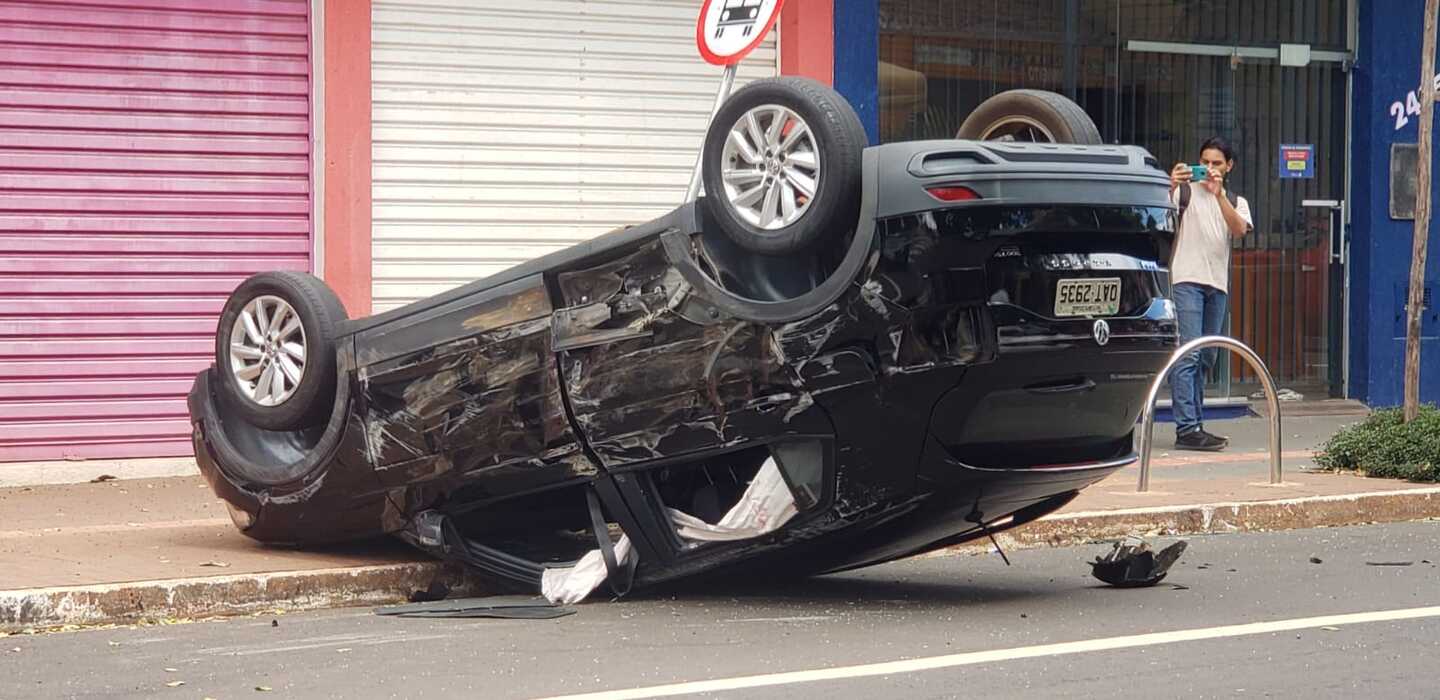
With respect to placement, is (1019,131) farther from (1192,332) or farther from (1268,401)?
(1192,332)

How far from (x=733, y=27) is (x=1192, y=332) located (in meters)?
4.05

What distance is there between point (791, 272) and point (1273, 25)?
9870mm

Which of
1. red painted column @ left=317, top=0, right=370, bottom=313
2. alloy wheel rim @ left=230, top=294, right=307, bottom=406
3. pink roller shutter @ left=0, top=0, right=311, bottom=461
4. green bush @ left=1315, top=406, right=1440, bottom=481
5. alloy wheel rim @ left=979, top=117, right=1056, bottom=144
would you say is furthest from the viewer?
red painted column @ left=317, top=0, right=370, bottom=313

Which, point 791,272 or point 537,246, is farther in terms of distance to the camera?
point 537,246

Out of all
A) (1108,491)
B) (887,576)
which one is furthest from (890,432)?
(1108,491)

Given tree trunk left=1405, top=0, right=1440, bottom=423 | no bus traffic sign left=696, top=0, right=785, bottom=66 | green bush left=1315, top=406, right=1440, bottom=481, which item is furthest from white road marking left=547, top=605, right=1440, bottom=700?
tree trunk left=1405, top=0, right=1440, bottom=423

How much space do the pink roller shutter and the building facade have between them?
0.01 metres

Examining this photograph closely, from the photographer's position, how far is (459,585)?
7527 mm

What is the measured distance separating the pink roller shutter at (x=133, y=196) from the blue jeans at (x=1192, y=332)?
5414 millimetres

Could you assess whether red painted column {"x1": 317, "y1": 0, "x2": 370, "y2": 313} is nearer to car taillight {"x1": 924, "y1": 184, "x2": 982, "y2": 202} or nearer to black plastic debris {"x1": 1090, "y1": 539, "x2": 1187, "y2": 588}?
black plastic debris {"x1": 1090, "y1": 539, "x2": 1187, "y2": 588}

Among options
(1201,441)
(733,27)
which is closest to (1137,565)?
(733,27)

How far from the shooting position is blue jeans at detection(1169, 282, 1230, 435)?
1225 cm

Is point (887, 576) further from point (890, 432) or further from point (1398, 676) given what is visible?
point (1398, 676)

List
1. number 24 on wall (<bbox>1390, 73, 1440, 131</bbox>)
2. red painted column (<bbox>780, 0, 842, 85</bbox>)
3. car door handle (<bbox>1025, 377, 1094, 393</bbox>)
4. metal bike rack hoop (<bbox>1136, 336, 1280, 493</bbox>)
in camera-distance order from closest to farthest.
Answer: car door handle (<bbox>1025, 377, 1094, 393</bbox>), metal bike rack hoop (<bbox>1136, 336, 1280, 493</bbox>), red painted column (<bbox>780, 0, 842, 85</bbox>), number 24 on wall (<bbox>1390, 73, 1440, 131</bbox>)
